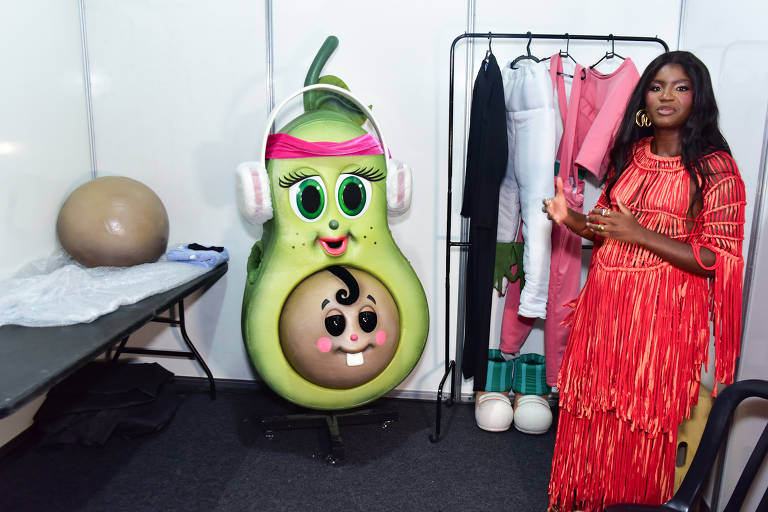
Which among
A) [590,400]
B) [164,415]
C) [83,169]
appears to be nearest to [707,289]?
[590,400]

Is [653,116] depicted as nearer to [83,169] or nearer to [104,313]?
[104,313]

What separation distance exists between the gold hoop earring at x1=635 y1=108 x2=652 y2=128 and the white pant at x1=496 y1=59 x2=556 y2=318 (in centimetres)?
46

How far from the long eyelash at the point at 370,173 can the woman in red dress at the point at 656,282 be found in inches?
25.9

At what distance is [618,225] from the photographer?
146 cm

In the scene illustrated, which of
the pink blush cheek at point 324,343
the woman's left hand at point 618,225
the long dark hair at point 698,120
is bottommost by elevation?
the pink blush cheek at point 324,343

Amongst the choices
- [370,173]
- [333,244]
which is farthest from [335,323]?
[370,173]

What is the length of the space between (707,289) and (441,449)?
113 cm

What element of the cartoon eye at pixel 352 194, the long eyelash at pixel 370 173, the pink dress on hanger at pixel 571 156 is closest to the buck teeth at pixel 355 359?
the cartoon eye at pixel 352 194

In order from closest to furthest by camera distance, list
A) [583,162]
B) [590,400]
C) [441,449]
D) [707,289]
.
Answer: [707,289] < [590,400] < [583,162] < [441,449]

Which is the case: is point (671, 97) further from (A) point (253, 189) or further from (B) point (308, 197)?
(A) point (253, 189)

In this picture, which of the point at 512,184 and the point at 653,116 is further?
the point at 512,184

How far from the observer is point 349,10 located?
2297 millimetres

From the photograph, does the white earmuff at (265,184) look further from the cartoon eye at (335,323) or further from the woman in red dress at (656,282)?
the woman in red dress at (656,282)

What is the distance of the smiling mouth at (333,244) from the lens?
1.94 metres
